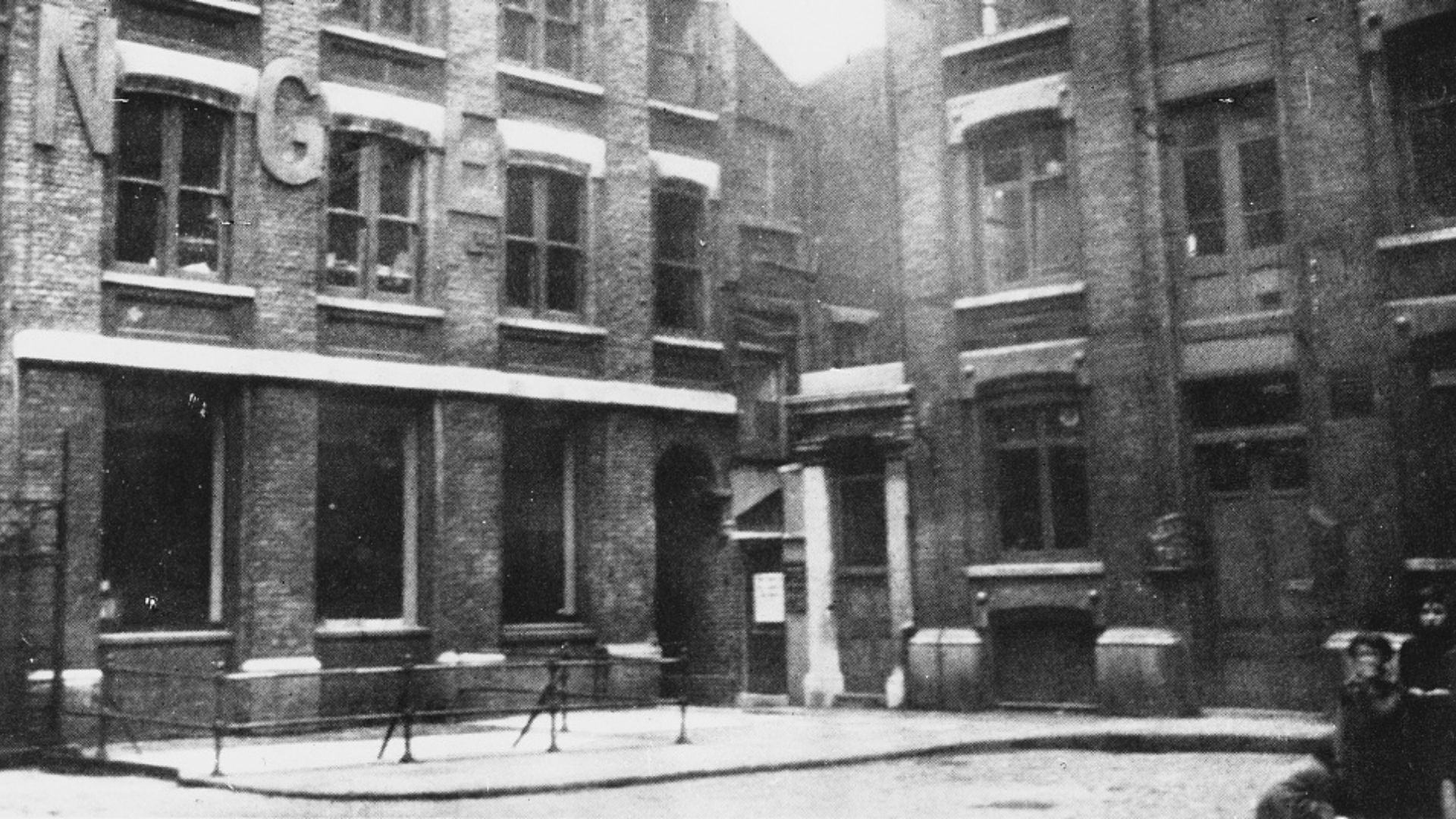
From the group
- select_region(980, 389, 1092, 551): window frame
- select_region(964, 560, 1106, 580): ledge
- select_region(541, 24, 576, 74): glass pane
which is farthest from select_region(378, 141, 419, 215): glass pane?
select_region(964, 560, 1106, 580): ledge

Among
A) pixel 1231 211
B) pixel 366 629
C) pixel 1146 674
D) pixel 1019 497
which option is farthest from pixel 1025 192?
pixel 366 629

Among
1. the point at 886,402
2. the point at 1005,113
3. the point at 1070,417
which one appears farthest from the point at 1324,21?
the point at 886,402

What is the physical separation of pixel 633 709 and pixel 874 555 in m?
3.85

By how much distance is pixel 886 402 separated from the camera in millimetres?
20203

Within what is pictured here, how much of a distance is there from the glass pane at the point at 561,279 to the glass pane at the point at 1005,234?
5755 millimetres

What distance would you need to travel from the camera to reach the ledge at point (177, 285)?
17016mm

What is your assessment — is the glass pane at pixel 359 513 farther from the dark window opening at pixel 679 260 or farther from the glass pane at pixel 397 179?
the dark window opening at pixel 679 260

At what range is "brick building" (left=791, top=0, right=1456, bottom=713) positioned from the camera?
1650cm

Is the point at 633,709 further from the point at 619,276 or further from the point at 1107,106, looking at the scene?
the point at 1107,106

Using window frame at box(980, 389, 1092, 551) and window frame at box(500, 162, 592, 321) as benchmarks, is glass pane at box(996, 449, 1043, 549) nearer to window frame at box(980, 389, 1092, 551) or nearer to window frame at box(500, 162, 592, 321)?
window frame at box(980, 389, 1092, 551)

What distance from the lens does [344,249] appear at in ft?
63.3

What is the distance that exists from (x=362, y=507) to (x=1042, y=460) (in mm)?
Answer: 8474

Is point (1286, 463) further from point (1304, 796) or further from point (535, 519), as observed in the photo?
point (1304, 796)

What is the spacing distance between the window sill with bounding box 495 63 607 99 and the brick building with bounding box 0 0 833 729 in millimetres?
68
